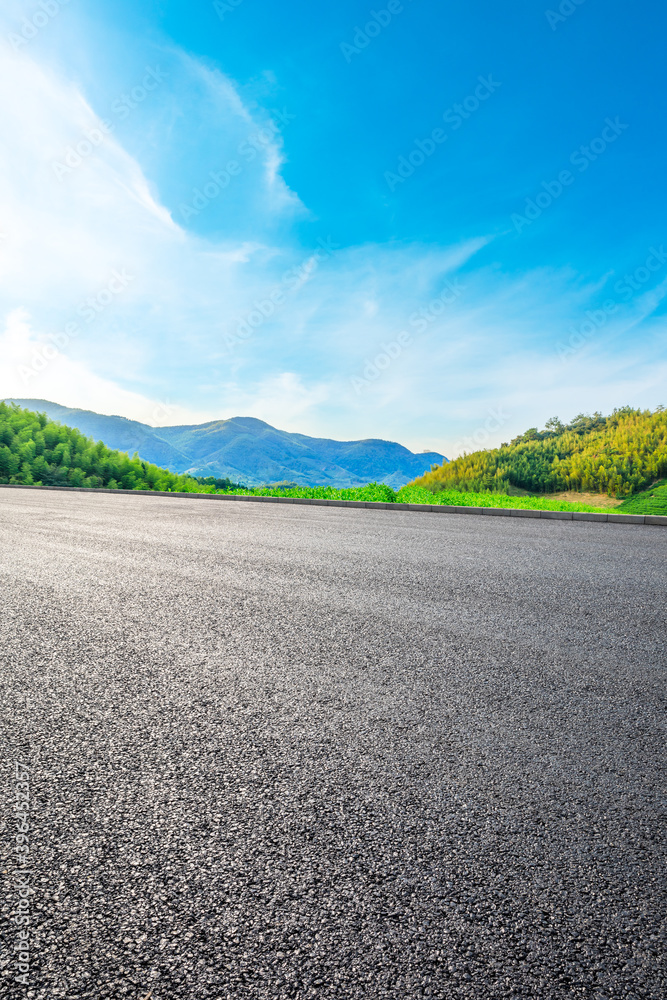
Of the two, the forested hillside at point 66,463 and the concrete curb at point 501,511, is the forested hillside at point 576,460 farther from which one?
the forested hillside at point 66,463

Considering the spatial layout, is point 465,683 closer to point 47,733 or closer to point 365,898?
point 365,898

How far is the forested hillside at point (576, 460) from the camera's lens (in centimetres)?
2258

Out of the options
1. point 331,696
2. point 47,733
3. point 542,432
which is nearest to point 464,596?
point 331,696

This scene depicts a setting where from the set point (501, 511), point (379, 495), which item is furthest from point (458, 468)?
point (501, 511)

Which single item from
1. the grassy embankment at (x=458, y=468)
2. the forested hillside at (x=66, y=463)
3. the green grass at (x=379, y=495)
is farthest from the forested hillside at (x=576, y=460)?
the forested hillside at (x=66, y=463)

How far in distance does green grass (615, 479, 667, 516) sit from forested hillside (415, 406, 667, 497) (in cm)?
57

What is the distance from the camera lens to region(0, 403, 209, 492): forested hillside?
114 ft

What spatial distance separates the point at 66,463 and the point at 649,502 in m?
34.3

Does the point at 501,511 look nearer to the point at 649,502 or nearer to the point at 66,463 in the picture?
the point at 649,502

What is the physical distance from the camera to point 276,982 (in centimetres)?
121

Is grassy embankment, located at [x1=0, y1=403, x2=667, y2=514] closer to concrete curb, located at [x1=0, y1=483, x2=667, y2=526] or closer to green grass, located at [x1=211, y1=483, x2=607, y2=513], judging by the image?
green grass, located at [x1=211, y1=483, x2=607, y2=513]

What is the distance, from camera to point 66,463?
3731 centimetres

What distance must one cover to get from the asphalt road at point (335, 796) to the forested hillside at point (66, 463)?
102 ft

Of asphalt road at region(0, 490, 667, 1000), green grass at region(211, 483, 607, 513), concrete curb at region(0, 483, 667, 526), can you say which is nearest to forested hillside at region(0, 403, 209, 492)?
green grass at region(211, 483, 607, 513)
